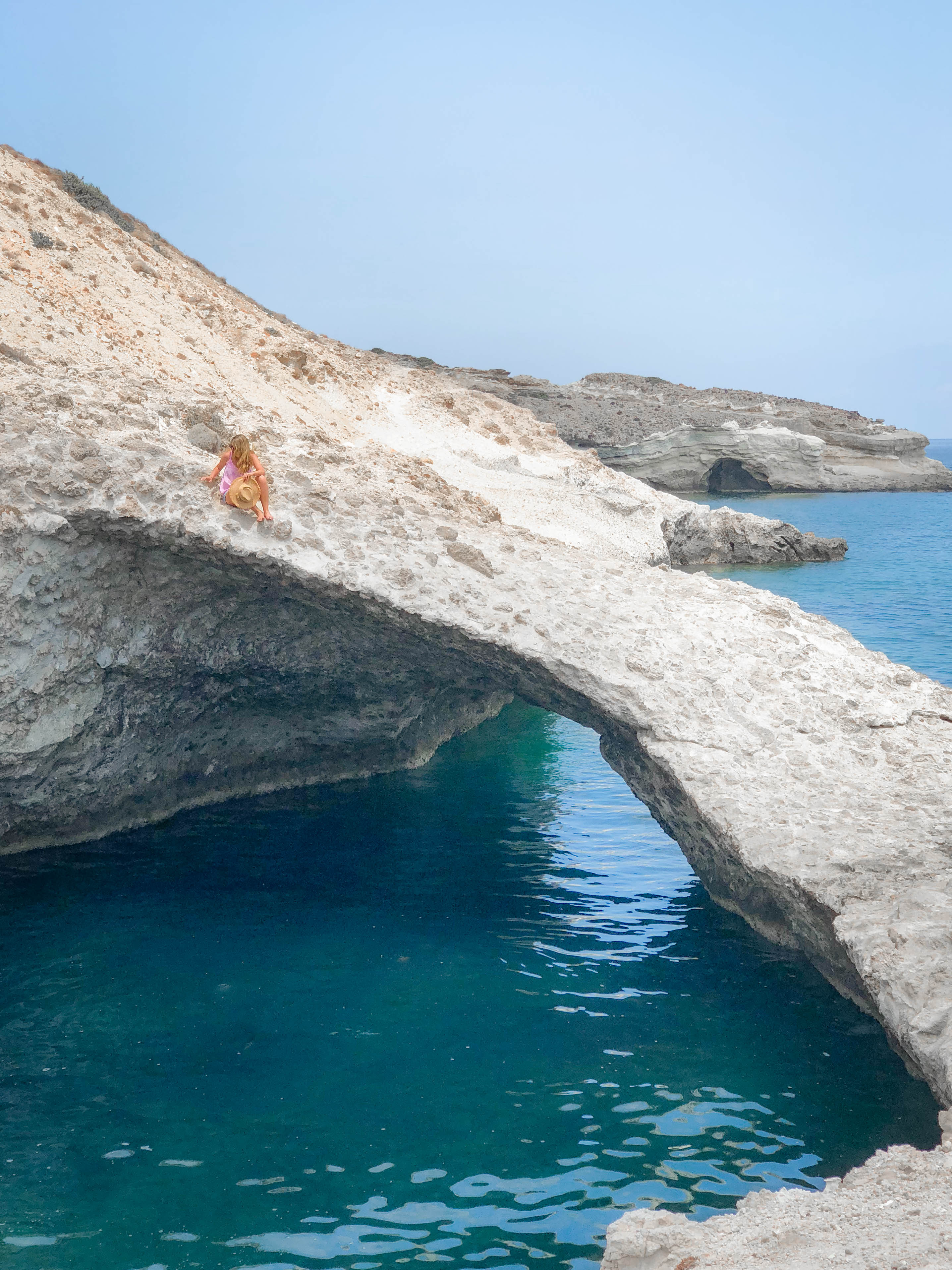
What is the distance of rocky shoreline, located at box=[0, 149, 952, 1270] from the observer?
9.54m

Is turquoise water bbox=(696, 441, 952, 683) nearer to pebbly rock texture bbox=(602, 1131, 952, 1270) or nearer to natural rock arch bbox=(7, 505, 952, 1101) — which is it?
natural rock arch bbox=(7, 505, 952, 1101)

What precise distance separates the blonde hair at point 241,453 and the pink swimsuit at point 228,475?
0.03m

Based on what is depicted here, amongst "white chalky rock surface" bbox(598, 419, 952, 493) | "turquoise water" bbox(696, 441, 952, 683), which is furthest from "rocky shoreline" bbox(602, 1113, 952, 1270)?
"white chalky rock surface" bbox(598, 419, 952, 493)

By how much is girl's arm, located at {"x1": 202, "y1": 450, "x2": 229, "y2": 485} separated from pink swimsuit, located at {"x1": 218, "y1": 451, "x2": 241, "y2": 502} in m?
0.02

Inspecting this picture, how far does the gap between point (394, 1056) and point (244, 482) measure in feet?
20.0

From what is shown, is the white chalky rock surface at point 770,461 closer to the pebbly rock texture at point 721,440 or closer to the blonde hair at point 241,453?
the pebbly rock texture at point 721,440

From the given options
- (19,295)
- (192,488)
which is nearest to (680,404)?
(19,295)

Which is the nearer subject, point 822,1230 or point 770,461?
point 822,1230

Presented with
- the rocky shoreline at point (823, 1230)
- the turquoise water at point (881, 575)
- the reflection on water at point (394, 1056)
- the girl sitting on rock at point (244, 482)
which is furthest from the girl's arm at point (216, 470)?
the turquoise water at point (881, 575)

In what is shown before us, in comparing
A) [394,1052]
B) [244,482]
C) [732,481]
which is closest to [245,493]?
[244,482]

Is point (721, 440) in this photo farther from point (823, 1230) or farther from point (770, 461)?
point (823, 1230)

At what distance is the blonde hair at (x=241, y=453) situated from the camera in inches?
428

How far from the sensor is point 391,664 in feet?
48.2

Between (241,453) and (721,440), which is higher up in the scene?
(721,440)
